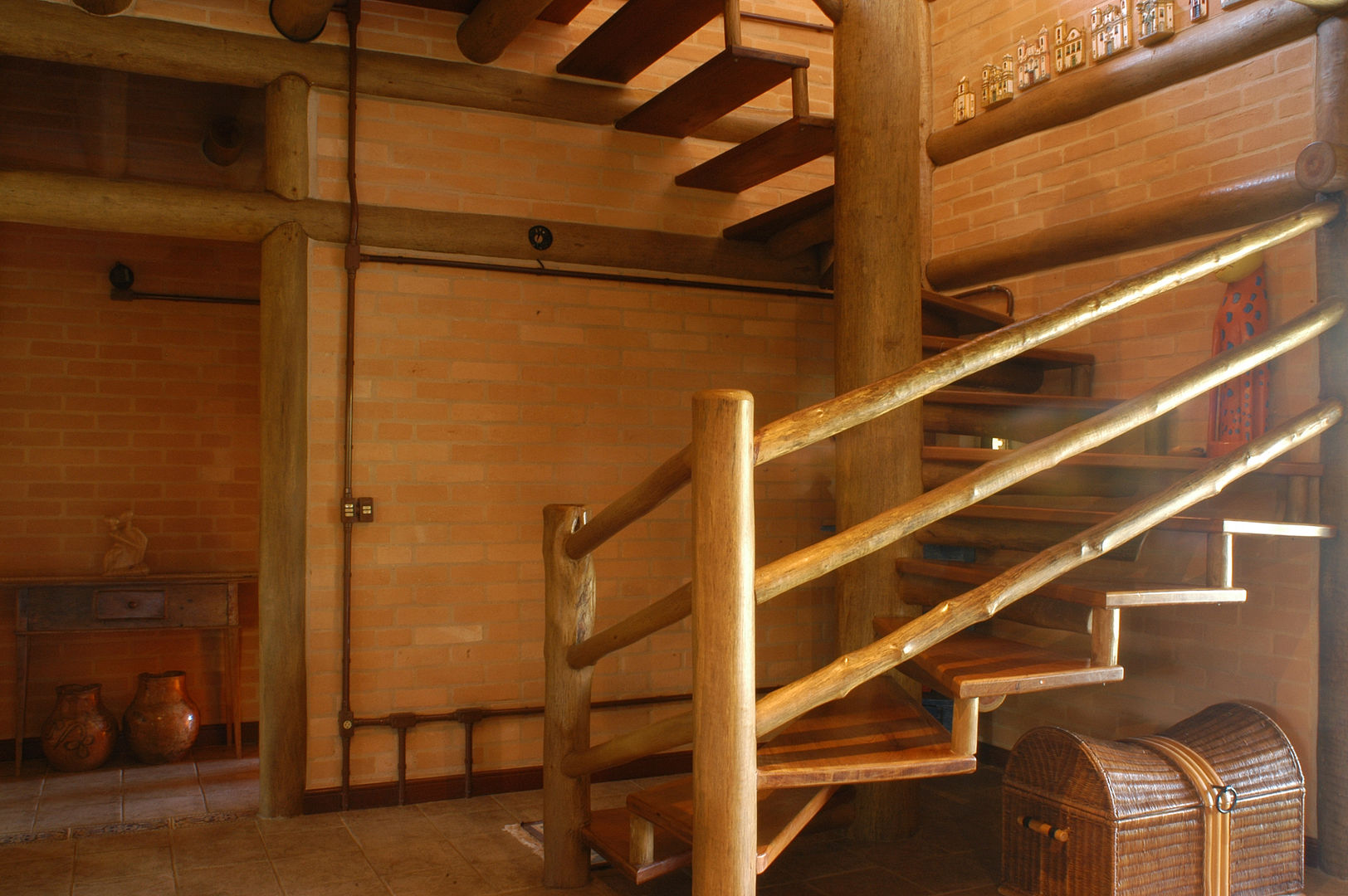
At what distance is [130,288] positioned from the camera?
503 cm

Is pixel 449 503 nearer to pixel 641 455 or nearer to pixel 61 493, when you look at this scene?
pixel 641 455

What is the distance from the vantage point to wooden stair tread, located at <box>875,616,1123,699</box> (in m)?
2.56

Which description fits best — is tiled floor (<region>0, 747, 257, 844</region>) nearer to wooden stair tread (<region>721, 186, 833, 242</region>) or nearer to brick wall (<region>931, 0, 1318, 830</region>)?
wooden stair tread (<region>721, 186, 833, 242</region>)

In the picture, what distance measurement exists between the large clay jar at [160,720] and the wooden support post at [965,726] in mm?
3644

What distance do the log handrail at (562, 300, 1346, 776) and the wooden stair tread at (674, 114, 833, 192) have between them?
149 centimetres

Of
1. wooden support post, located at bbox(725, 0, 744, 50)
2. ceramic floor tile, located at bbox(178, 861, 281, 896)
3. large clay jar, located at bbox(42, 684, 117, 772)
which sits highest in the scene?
wooden support post, located at bbox(725, 0, 744, 50)

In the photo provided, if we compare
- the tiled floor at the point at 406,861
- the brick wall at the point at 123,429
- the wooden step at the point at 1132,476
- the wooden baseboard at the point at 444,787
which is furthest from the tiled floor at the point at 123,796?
the wooden step at the point at 1132,476

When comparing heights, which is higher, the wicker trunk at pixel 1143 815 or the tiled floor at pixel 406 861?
the wicker trunk at pixel 1143 815

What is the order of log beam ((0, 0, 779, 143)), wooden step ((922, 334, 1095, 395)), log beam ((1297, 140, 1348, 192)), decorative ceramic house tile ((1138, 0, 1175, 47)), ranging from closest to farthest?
log beam ((1297, 140, 1348, 192))
log beam ((0, 0, 779, 143))
decorative ceramic house tile ((1138, 0, 1175, 47))
wooden step ((922, 334, 1095, 395))

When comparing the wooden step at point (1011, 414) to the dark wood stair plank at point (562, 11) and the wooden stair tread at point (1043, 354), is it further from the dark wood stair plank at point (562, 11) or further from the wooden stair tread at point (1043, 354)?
the dark wood stair plank at point (562, 11)

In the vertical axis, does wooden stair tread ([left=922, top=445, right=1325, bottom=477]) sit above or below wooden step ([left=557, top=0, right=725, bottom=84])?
below

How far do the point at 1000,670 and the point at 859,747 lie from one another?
42 centimetres

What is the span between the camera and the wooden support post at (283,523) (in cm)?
382

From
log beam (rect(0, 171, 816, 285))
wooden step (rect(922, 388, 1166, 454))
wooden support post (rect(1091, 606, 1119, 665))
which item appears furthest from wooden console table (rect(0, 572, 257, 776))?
wooden support post (rect(1091, 606, 1119, 665))
